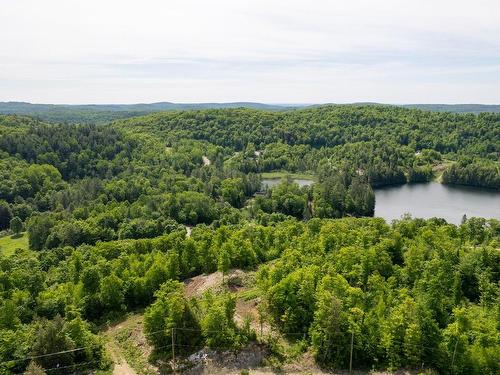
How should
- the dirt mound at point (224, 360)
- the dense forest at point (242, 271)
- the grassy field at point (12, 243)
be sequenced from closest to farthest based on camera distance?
the dense forest at point (242, 271) → the dirt mound at point (224, 360) → the grassy field at point (12, 243)

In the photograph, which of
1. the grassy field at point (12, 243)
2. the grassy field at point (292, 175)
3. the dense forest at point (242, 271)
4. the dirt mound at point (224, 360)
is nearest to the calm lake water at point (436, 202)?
the dense forest at point (242, 271)

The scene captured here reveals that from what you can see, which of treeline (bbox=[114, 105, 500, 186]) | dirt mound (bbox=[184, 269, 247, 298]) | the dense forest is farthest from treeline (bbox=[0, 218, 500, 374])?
treeline (bbox=[114, 105, 500, 186])

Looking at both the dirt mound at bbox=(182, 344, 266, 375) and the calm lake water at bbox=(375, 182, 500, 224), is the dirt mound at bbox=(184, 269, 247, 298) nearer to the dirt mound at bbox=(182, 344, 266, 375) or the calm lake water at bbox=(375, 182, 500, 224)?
the dirt mound at bbox=(182, 344, 266, 375)

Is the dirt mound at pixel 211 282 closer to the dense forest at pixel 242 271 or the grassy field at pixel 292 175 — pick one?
the dense forest at pixel 242 271

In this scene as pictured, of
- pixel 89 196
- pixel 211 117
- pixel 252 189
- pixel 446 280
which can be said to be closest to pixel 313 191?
pixel 252 189

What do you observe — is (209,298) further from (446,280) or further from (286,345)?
(446,280)

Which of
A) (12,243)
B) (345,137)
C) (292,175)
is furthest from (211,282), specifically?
(345,137)

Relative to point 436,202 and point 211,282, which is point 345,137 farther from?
point 211,282
